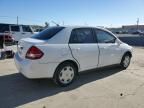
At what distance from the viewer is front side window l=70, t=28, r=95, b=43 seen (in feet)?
16.7

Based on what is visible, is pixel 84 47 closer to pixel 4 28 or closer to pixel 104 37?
pixel 104 37

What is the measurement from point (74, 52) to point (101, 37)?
4.37 ft

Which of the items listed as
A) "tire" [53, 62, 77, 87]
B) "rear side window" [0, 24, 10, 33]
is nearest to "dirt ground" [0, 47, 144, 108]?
"tire" [53, 62, 77, 87]

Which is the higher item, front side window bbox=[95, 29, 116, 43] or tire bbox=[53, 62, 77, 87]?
front side window bbox=[95, 29, 116, 43]

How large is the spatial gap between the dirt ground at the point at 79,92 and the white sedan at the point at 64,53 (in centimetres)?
40

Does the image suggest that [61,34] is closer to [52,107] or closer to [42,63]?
[42,63]

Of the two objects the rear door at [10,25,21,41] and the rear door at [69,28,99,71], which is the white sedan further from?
the rear door at [10,25,21,41]

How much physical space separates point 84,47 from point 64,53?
723mm

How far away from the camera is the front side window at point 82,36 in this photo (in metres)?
5.08

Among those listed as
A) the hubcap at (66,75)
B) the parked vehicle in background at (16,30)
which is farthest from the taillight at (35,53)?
the parked vehicle in background at (16,30)

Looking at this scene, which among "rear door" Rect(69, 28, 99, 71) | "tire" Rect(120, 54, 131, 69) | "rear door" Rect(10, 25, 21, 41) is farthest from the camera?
"rear door" Rect(10, 25, 21, 41)

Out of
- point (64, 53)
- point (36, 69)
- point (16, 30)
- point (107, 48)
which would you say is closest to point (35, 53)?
point (36, 69)

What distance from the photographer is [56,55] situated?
15.0ft

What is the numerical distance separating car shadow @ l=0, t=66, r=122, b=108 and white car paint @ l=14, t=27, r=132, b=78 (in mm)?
402
